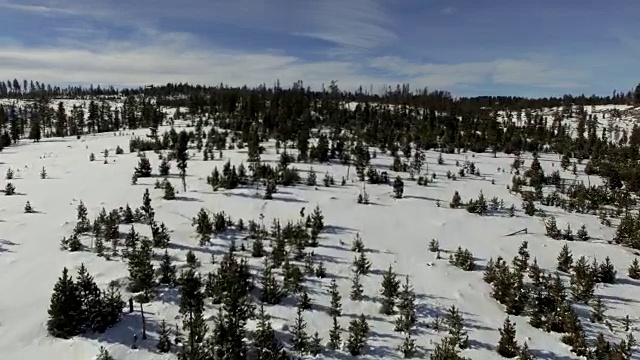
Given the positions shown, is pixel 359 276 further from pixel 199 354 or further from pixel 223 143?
pixel 223 143

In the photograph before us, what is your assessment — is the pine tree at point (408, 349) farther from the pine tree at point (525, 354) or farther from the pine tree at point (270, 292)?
the pine tree at point (270, 292)

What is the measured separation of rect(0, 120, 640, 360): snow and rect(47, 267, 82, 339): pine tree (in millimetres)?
279

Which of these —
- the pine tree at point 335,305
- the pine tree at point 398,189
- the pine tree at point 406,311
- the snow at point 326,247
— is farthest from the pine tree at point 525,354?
the pine tree at point 398,189

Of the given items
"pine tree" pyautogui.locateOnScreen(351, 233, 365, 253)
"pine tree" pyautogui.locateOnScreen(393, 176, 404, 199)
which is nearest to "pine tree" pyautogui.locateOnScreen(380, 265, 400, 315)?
"pine tree" pyautogui.locateOnScreen(351, 233, 365, 253)

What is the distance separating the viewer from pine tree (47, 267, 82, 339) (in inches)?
491

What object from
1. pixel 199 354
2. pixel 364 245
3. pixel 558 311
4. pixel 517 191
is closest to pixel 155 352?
pixel 199 354

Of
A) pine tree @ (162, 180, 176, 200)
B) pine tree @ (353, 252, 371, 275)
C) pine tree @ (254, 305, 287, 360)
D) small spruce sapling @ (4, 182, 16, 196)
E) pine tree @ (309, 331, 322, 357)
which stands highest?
pine tree @ (162, 180, 176, 200)

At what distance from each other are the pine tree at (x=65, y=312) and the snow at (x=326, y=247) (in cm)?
28

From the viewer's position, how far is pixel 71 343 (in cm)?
1226

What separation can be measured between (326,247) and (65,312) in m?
10.7

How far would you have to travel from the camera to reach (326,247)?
1973cm

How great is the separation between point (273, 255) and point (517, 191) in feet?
68.0

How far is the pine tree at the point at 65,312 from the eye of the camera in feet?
40.9

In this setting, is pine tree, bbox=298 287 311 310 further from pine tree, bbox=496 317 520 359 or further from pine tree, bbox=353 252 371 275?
pine tree, bbox=496 317 520 359
